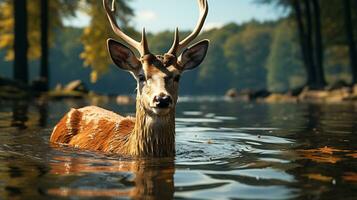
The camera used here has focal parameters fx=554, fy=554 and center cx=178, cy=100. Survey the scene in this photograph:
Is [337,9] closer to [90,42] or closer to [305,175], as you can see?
[90,42]

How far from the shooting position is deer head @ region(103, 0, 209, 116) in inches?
283

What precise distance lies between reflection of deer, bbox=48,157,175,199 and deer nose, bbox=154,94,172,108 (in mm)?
719

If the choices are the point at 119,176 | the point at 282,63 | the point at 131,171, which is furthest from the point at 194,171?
the point at 282,63

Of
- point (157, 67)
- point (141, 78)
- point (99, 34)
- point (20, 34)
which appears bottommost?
point (141, 78)

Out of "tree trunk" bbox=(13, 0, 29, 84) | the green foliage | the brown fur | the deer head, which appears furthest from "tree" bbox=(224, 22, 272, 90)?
the deer head

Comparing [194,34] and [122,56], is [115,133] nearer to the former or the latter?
[122,56]

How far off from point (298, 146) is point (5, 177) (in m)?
4.98

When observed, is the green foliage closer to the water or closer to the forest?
the forest

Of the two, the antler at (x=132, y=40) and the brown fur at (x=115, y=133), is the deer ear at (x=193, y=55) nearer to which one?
the antler at (x=132, y=40)

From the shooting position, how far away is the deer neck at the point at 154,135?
24.8ft

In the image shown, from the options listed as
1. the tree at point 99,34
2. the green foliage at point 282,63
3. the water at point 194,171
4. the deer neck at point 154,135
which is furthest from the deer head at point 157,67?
the green foliage at point 282,63

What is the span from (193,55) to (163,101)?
164 cm

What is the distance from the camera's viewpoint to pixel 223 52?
184m

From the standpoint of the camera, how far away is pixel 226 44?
182375mm
